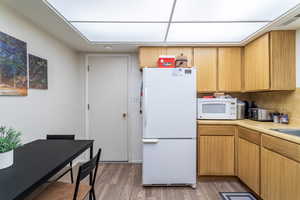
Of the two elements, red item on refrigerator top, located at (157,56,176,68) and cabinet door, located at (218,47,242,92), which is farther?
cabinet door, located at (218,47,242,92)

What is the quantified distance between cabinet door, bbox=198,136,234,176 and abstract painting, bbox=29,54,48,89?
2.34 m

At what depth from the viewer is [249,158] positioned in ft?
7.71

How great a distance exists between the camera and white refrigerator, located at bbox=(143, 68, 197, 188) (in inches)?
98.8

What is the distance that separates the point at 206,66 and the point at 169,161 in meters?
1.65

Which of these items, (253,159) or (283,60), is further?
(283,60)

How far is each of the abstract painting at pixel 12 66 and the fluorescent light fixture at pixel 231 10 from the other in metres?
1.70

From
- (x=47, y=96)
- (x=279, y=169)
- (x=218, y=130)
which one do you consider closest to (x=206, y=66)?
(x=218, y=130)

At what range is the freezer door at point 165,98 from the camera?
2.51 metres

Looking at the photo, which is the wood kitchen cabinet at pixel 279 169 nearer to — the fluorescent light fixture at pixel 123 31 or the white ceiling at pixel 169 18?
the white ceiling at pixel 169 18

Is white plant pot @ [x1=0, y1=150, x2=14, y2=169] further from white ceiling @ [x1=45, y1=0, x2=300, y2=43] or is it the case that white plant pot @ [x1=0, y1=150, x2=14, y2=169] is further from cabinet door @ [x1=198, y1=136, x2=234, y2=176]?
cabinet door @ [x1=198, y1=136, x2=234, y2=176]

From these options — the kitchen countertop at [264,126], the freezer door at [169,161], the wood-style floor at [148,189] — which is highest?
the kitchen countertop at [264,126]

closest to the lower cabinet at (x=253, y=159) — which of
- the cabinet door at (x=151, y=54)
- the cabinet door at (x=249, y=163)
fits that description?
the cabinet door at (x=249, y=163)

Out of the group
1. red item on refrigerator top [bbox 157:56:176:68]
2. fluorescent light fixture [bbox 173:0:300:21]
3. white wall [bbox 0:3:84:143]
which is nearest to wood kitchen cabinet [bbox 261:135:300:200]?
fluorescent light fixture [bbox 173:0:300:21]

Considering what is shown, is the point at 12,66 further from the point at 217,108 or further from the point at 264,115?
the point at 264,115
